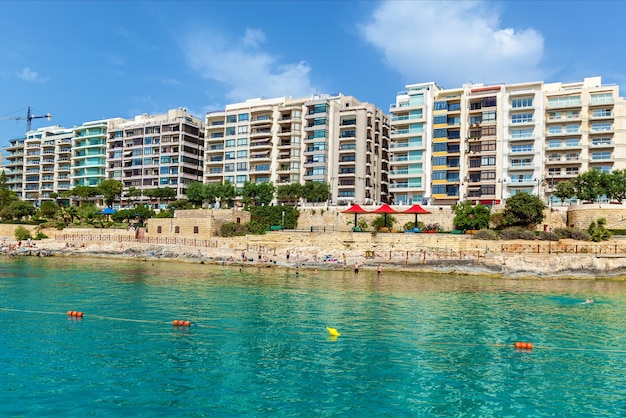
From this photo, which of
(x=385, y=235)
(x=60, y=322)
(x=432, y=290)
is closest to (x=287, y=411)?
(x=60, y=322)

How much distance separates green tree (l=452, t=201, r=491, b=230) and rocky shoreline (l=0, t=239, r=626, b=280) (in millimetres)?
10251

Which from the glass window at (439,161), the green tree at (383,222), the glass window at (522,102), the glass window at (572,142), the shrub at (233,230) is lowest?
the shrub at (233,230)

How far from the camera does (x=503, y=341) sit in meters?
24.8

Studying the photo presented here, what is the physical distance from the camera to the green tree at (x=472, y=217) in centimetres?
6975

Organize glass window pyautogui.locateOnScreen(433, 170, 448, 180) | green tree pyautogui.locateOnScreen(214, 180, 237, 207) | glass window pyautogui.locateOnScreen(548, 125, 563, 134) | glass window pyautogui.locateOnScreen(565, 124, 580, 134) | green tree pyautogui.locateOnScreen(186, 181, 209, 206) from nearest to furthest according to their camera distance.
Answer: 1. glass window pyautogui.locateOnScreen(565, 124, 580, 134)
2. glass window pyautogui.locateOnScreen(548, 125, 563, 134)
3. glass window pyautogui.locateOnScreen(433, 170, 448, 180)
4. green tree pyautogui.locateOnScreen(214, 180, 237, 207)
5. green tree pyautogui.locateOnScreen(186, 181, 209, 206)

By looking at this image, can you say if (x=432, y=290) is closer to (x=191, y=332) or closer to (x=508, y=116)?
(x=191, y=332)

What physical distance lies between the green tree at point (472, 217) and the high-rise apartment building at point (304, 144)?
25321mm

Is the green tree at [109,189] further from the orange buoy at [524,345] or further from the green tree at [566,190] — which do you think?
the orange buoy at [524,345]

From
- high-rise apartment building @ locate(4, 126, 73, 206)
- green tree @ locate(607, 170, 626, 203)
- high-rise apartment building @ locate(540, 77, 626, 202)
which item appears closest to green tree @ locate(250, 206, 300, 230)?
high-rise apartment building @ locate(540, 77, 626, 202)

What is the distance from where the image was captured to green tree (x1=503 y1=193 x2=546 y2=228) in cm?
6731

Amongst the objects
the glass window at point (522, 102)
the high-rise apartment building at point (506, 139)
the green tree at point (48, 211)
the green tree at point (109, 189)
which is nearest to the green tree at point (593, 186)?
the high-rise apartment building at point (506, 139)

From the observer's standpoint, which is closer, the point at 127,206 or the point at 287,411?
the point at 287,411

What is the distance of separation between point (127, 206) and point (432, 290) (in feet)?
298

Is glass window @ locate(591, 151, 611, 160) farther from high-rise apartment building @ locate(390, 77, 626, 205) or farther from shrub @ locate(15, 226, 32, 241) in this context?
shrub @ locate(15, 226, 32, 241)
